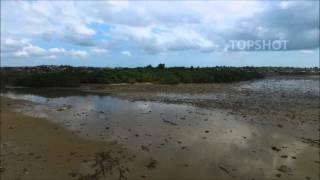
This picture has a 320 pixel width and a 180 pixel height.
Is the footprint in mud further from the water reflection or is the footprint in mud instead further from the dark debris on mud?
the dark debris on mud

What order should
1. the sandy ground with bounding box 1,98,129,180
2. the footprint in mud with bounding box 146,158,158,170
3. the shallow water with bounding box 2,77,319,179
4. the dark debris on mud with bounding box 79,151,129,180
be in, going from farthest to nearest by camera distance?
1. the footprint in mud with bounding box 146,158,158,170
2. the shallow water with bounding box 2,77,319,179
3. the sandy ground with bounding box 1,98,129,180
4. the dark debris on mud with bounding box 79,151,129,180

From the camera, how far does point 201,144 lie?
38.2 ft

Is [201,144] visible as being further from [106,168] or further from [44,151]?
[44,151]

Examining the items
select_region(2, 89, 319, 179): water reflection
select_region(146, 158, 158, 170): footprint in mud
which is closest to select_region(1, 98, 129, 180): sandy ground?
select_region(2, 89, 319, 179): water reflection

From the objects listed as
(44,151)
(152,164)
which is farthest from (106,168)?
(44,151)

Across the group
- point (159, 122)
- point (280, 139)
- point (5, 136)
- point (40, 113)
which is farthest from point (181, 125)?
point (40, 113)

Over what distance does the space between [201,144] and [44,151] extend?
15.5 ft

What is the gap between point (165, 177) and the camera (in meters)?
8.42

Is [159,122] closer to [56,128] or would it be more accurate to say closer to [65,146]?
[56,128]

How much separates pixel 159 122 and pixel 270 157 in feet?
22.8

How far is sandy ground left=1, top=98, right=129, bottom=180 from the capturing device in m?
8.72

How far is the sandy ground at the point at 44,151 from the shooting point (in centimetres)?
872

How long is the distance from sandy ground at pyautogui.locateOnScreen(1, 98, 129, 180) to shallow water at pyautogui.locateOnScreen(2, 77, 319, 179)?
0.93m

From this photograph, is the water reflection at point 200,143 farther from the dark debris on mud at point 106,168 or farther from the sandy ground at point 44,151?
the sandy ground at point 44,151
